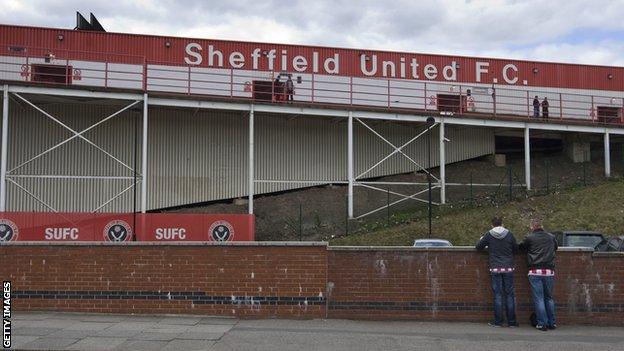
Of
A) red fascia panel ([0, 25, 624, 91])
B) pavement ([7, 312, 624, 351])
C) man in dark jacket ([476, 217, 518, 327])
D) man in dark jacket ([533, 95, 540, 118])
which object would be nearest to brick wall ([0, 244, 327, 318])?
pavement ([7, 312, 624, 351])

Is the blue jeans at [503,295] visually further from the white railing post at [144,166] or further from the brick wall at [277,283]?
the white railing post at [144,166]

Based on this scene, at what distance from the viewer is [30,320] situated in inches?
384

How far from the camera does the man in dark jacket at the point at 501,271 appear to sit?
1011 centimetres

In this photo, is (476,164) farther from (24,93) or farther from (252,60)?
(24,93)

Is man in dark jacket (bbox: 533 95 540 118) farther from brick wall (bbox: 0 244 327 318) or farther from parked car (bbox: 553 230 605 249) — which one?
brick wall (bbox: 0 244 327 318)

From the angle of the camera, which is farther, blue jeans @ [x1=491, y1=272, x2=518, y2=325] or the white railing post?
the white railing post

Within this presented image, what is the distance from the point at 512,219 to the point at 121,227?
13.8 m

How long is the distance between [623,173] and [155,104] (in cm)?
2167

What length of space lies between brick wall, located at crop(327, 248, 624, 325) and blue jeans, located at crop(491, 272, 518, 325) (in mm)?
338

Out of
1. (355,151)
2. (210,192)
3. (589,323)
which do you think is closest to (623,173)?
(355,151)

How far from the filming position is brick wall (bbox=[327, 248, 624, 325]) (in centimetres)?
1051

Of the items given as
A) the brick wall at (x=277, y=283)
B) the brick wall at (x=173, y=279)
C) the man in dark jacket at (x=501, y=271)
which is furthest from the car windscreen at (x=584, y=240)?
the brick wall at (x=173, y=279)

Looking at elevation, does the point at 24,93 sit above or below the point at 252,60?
below

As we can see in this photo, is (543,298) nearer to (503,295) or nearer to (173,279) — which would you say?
(503,295)
